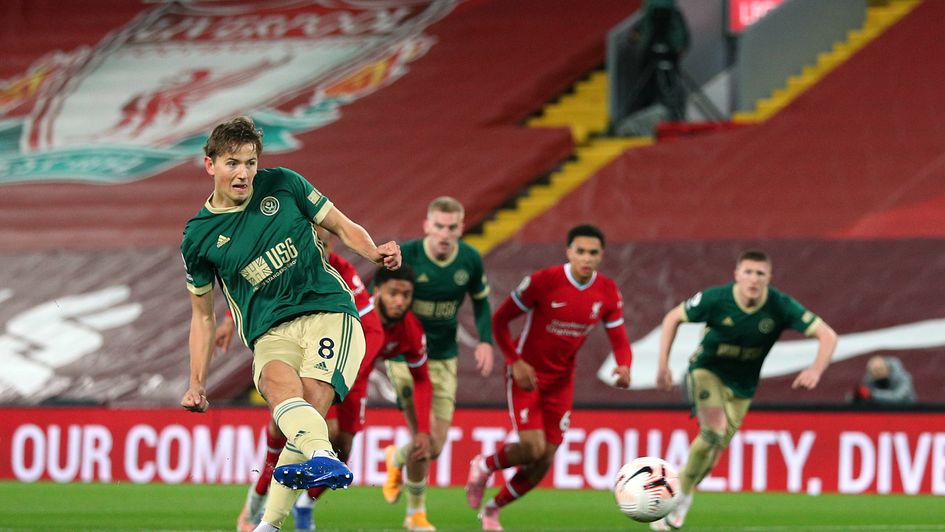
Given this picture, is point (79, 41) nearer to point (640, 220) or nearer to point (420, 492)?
point (640, 220)

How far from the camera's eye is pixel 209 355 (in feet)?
22.5

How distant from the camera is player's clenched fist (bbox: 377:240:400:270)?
6352 mm

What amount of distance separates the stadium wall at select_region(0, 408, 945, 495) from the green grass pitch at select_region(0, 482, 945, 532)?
334 millimetres

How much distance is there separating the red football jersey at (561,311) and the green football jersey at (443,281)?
0.98 feet

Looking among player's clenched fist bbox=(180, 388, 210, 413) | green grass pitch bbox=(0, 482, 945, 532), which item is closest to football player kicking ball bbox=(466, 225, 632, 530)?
green grass pitch bbox=(0, 482, 945, 532)

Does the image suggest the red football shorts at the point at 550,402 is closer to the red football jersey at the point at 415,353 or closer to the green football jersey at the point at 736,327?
the red football jersey at the point at 415,353

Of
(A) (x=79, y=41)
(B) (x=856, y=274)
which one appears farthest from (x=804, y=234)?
(A) (x=79, y=41)

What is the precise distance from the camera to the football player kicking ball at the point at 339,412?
343 inches

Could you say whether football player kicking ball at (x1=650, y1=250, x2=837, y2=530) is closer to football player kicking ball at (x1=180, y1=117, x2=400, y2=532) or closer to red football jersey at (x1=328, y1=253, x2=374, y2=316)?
red football jersey at (x1=328, y1=253, x2=374, y2=316)

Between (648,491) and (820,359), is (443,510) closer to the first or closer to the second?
(820,359)

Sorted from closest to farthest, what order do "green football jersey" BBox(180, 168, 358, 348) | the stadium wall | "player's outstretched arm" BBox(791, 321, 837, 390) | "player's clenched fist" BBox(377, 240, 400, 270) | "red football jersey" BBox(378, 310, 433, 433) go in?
"player's clenched fist" BBox(377, 240, 400, 270), "green football jersey" BBox(180, 168, 358, 348), "player's outstretched arm" BBox(791, 321, 837, 390), "red football jersey" BBox(378, 310, 433, 433), the stadium wall

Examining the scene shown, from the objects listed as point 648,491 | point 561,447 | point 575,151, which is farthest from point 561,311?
point 575,151

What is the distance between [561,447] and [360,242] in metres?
7.15

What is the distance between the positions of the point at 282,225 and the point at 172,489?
702 centimetres
